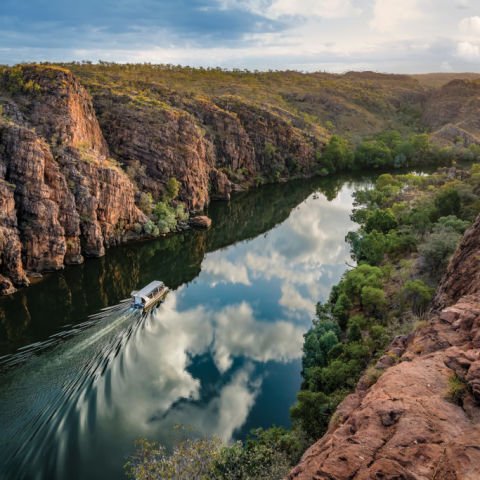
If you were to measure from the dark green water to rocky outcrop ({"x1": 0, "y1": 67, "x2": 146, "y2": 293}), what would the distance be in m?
3.60

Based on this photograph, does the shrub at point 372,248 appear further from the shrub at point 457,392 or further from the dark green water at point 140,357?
the shrub at point 457,392

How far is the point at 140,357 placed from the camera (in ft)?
139

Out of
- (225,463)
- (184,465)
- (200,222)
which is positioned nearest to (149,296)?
(184,465)

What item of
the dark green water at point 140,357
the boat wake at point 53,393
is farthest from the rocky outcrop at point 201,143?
the boat wake at point 53,393

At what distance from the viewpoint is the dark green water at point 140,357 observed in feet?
105

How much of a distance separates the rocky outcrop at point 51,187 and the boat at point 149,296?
16873 mm

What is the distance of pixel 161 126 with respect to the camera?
332 ft

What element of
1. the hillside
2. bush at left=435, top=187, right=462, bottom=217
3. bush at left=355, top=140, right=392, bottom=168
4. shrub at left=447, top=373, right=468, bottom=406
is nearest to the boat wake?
the hillside

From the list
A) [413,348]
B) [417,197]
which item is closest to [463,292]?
[413,348]

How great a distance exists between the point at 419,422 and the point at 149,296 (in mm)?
42666

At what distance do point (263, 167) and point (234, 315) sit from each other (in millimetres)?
89508

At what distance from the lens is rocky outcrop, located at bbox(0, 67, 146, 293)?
59.8 metres

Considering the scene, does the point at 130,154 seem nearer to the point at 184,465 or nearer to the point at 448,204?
the point at 448,204

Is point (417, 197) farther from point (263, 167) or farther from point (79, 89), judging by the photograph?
point (79, 89)
